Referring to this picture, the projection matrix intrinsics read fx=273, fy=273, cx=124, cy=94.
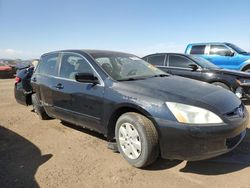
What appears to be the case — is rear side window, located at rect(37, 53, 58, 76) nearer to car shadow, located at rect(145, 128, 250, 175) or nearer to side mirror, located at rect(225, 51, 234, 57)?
car shadow, located at rect(145, 128, 250, 175)

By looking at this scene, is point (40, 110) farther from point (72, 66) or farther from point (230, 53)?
point (230, 53)

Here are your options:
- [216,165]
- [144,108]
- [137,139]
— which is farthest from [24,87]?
[216,165]

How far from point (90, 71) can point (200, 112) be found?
195cm

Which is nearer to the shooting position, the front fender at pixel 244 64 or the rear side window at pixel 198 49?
the front fender at pixel 244 64

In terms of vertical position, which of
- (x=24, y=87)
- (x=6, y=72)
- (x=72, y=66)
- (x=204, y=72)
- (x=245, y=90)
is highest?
(x=72, y=66)

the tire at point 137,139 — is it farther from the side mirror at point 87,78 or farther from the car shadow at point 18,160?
the car shadow at point 18,160

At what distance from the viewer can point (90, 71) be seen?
174 inches

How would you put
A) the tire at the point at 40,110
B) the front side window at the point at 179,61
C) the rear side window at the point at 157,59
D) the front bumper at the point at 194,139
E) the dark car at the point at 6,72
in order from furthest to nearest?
the dark car at the point at 6,72
the rear side window at the point at 157,59
the front side window at the point at 179,61
the tire at the point at 40,110
the front bumper at the point at 194,139

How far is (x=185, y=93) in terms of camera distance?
141 inches

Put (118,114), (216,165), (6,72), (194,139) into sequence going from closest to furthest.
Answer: (194,139), (216,165), (118,114), (6,72)

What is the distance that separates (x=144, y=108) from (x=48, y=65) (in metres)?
2.98

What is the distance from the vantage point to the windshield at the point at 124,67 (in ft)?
14.1

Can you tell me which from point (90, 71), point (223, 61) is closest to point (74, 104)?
point (90, 71)

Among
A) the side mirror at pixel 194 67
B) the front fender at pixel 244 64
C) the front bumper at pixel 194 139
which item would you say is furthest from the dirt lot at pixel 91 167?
the front fender at pixel 244 64
